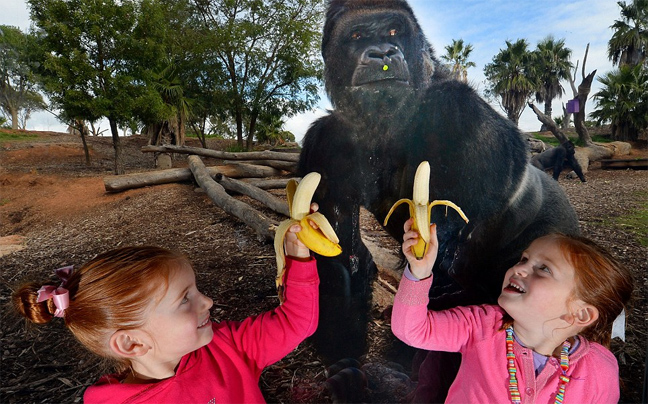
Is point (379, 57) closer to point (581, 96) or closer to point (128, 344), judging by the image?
point (581, 96)

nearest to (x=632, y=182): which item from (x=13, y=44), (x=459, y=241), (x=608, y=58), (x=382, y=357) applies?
(x=608, y=58)

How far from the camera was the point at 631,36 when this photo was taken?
1.75 meters

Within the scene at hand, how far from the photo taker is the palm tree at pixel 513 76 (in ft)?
5.86

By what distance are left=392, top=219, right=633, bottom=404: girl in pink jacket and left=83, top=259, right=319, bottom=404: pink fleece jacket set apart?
0.36 m

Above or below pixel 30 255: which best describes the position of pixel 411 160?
above

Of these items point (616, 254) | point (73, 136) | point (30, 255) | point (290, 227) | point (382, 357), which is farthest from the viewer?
point (73, 136)

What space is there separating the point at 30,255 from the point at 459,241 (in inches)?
92.1

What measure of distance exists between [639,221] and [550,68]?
0.84 metres

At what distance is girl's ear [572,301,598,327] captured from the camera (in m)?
1.34

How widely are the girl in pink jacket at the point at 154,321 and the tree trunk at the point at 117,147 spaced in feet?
3.57

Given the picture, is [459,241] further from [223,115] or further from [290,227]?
[223,115]

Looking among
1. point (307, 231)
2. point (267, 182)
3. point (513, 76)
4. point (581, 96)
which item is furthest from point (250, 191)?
point (581, 96)

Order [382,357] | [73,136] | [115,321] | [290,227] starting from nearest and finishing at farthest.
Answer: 1. [115,321]
2. [290,227]
3. [382,357]
4. [73,136]

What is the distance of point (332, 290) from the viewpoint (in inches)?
81.9
